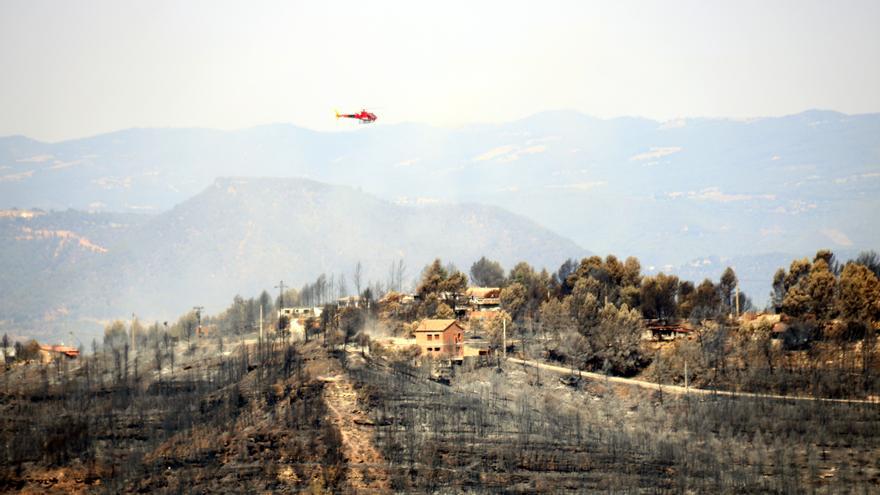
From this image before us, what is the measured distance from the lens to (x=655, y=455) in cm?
11138

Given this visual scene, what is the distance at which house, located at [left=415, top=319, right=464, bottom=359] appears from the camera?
144 m

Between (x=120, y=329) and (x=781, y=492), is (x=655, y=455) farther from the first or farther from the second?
(x=120, y=329)

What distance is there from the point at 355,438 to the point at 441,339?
1452 inches

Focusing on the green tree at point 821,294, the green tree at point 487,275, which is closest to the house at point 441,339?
the green tree at point 821,294

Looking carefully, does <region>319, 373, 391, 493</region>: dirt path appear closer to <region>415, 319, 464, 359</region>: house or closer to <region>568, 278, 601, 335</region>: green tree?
<region>415, 319, 464, 359</region>: house

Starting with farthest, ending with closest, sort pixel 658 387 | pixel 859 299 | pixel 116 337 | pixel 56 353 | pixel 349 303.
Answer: pixel 116 337
pixel 56 353
pixel 349 303
pixel 859 299
pixel 658 387

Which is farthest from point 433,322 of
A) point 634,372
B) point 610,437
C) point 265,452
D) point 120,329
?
point 120,329

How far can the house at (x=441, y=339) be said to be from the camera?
144 m

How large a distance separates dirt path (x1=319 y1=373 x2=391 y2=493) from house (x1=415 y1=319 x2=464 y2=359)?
26071mm

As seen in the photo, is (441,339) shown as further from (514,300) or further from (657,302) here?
(657,302)

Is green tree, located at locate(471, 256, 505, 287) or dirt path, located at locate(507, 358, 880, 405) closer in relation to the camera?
dirt path, located at locate(507, 358, 880, 405)

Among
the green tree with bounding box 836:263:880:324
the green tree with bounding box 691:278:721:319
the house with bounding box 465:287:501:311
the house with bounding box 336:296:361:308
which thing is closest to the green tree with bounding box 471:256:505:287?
the house with bounding box 465:287:501:311

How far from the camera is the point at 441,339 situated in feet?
477

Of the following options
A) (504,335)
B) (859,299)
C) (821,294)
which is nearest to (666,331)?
(504,335)
